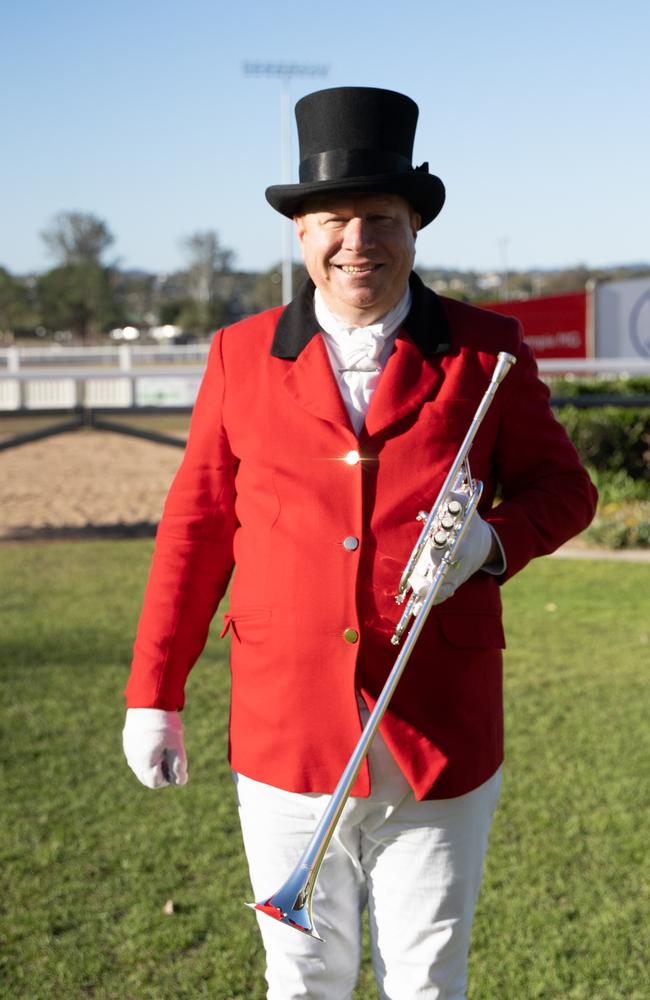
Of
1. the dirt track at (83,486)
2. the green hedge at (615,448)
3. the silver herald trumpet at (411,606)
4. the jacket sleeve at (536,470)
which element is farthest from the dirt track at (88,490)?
the silver herald trumpet at (411,606)

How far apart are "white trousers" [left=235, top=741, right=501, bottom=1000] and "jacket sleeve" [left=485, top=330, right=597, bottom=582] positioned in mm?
489

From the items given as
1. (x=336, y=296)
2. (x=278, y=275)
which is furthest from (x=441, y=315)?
(x=278, y=275)

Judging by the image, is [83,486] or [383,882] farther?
[83,486]

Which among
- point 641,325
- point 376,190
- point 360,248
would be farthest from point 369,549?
point 641,325

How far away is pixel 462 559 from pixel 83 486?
1188 centimetres

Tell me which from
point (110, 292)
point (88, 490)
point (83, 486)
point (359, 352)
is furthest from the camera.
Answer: point (110, 292)

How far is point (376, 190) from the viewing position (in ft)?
7.31

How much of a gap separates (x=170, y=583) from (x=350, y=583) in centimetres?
43

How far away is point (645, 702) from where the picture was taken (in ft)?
18.6

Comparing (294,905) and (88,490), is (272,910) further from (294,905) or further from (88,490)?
(88,490)

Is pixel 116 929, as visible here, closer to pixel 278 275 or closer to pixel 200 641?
pixel 200 641

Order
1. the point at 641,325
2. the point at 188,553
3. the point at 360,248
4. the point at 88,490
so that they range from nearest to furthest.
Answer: the point at 360,248 < the point at 188,553 < the point at 88,490 < the point at 641,325

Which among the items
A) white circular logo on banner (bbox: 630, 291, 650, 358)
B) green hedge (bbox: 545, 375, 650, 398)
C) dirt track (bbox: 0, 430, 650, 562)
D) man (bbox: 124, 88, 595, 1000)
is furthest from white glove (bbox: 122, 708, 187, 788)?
white circular logo on banner (bbox: 630, 291, 650, 358)

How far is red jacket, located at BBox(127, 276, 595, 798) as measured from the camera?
2.27 meters
